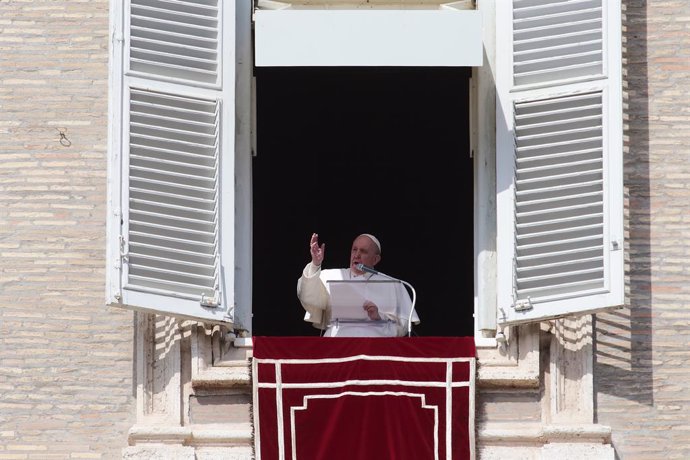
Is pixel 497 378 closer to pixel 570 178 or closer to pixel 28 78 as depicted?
pixel 570 178

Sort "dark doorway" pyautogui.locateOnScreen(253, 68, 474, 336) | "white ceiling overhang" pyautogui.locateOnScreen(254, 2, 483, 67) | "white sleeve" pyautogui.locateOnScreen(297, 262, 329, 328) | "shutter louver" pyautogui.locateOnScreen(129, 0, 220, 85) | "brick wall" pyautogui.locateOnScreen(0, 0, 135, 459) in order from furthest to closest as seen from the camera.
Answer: "dark doorway" pyautogui.locateOnScreen(253, 68, 474, 336) → "white sleeve" pyautogui.locateOnScreen(297, 262, 329, 328) → "white ceiling overhang" pyautogui.locateOnScreen(254, 2, 483, 67) → "shutter louver" pyautogui.locateOnScreen(129, 0, 220, 85) → "brick wall" pyautogui.locateOnScreen(0, 0, 135, 459)

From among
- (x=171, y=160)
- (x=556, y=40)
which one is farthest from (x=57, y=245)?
(x=556, y=40)

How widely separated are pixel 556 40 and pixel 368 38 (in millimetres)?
888

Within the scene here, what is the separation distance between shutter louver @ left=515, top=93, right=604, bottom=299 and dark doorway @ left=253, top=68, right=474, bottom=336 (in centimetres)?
253

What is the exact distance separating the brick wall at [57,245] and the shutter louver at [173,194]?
485mm

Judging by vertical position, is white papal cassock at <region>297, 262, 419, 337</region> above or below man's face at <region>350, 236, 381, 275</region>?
below

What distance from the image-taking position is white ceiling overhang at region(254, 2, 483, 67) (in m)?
12.2

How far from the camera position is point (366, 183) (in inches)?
619

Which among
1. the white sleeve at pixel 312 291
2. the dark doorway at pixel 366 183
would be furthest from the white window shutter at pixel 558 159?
the dark doorway at pixel 366 183

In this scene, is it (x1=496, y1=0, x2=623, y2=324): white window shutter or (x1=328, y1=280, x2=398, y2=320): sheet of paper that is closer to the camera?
(x1=496, y1=0, x2=623, y2=324): white window shutter

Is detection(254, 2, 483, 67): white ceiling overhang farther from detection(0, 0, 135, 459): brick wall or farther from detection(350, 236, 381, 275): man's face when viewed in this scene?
detection(350, 236, 381, 275): man's face

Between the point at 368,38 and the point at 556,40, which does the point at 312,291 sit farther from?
the point at 556,40

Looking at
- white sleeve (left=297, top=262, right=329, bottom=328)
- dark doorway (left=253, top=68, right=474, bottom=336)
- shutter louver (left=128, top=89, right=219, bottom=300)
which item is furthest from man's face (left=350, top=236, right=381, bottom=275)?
dark doorway (left=253, top=68, right=474, bottom=336)

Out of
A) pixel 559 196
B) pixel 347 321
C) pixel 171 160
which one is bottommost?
pixel 347 321
